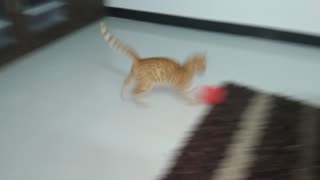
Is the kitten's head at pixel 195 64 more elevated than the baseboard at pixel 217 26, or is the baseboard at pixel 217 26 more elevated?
the kitten's head at pixel 195 64

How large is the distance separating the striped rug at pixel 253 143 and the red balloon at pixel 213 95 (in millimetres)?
40

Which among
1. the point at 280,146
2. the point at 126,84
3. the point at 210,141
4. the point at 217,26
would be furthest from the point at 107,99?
the point at 217,26

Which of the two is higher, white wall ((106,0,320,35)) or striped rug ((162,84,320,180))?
white wall ((106,0,320,35))

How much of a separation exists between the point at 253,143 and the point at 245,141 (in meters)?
0.03

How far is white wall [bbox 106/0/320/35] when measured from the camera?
2613 mm

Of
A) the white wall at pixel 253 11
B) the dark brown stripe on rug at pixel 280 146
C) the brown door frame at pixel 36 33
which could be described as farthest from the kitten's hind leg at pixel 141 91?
the white wall at pixel 253 11

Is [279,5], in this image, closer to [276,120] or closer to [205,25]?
[205,25]

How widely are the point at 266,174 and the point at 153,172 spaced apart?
1.25 feet

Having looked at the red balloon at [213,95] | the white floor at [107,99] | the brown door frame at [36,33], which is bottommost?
the white floor at [107,99]

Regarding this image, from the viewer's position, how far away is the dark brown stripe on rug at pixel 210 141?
1478 mm

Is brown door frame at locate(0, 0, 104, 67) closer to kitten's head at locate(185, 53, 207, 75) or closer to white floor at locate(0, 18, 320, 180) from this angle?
white floor at locate(0, 18, 320, 180)

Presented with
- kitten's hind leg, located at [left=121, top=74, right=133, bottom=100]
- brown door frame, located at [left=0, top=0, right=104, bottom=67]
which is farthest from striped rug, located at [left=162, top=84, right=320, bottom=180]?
brown door frame, located at [left=0, top=0, right=104, bottom=67]

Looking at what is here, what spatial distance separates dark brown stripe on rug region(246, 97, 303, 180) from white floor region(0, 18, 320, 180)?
0.71 ft

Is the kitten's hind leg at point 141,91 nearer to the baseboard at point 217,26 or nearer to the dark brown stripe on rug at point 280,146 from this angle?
the dark brown stripe on rug at point 280,146
